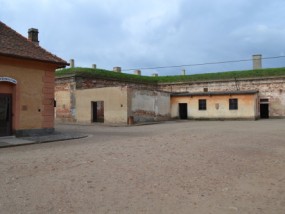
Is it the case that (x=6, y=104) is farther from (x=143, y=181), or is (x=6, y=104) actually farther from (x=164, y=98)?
(x=164, y=98)

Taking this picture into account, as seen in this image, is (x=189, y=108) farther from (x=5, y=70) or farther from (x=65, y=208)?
(x=65, y=208)

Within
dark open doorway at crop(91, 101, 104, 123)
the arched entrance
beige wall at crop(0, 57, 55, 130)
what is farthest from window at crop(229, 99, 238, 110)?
the arched entrance

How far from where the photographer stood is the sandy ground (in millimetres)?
4496

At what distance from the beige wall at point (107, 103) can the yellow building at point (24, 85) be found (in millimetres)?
9474

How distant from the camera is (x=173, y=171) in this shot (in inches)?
265

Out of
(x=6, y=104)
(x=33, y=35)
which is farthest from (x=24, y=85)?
(x=33, y=35)

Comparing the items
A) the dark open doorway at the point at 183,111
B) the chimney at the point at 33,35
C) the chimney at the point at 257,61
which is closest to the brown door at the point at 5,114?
the chimney at the point at 33,35

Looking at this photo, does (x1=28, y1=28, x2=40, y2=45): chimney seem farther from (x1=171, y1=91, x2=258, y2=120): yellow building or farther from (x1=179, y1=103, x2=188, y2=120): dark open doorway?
(x1=179, y1=103, x2=188, y2=120): dark open doorway

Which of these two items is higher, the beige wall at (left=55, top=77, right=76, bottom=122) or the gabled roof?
Answer: the gabled roof

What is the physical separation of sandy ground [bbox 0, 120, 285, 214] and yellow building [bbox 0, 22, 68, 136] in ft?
14.9

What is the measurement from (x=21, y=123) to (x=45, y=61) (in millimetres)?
3038

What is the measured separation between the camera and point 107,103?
25312mm

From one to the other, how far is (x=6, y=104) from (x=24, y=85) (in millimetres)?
1138

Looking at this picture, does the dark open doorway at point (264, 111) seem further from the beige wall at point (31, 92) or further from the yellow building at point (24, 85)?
the beige wall at point (31, 92)
